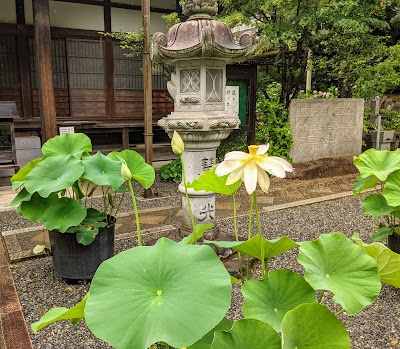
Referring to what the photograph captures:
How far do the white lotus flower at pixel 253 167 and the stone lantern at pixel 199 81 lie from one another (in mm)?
2420

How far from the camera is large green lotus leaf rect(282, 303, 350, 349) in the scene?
3.62 ft

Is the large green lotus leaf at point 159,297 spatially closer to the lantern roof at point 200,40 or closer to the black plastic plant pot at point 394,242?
the lantern roof at point 200,40

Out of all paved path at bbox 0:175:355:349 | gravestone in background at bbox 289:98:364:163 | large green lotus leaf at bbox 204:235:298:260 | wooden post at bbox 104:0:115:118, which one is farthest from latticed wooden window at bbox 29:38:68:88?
large green lotus leaf at bbox 204:235:298:260

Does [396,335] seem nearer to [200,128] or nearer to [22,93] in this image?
[200,128]

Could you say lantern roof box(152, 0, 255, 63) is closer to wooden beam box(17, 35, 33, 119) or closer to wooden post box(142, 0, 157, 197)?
wooden post box(142, 0, 157, 197)

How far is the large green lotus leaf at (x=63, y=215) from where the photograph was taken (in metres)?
2.99

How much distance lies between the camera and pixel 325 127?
26.6ft

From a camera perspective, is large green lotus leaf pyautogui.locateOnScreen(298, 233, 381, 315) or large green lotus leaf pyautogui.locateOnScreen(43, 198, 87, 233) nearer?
large green lotus leaf pyautogui.locateOnScreen(298, 233, 381, 315)

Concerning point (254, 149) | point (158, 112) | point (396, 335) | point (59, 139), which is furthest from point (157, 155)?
point (254, 149)

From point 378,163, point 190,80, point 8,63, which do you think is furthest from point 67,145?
point 8,63

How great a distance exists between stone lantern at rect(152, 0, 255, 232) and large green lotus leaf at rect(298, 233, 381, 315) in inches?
93.3

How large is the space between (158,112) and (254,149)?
8685mm

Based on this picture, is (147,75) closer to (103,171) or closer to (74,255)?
(103,171)

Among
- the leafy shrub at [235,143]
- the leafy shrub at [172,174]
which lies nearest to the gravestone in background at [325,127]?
the leafy shrub at [235,143]
